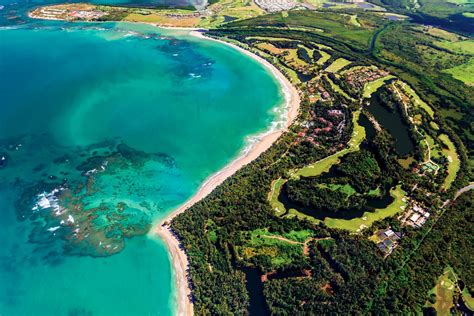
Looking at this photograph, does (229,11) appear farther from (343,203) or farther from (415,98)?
(343,203)

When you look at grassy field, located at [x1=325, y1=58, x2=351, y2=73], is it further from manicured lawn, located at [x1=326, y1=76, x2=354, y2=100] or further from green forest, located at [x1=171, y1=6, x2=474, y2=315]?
manicured lawn, located at [x1=326, y1=76, x2=354, y2=100]

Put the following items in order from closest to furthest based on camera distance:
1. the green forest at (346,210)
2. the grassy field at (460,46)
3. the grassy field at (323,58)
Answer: the green forest at (346,210) → the grassy field at (323,58) → the grassy field at (460,46)

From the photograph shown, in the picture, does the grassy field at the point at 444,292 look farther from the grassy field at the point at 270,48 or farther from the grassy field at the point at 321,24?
the grassy field at the point at 321,24

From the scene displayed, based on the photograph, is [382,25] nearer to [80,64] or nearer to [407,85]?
[407,85]

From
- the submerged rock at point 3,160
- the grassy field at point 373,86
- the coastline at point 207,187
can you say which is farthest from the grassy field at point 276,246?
the grassy field at point 373,86

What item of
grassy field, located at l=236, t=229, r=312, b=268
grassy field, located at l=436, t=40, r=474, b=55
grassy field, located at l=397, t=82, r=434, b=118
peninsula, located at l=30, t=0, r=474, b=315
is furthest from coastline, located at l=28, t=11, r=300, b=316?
grassy field, located at l=436, t=40, r=474, b=55
